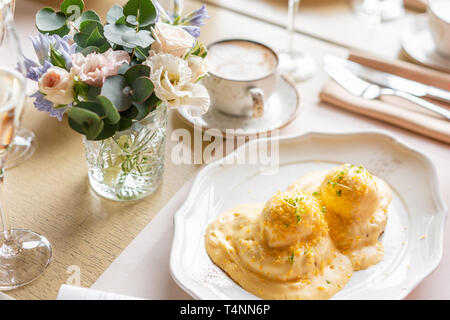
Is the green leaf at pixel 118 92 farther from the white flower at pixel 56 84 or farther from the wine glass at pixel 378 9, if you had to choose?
the wine glass at pixel 378 9

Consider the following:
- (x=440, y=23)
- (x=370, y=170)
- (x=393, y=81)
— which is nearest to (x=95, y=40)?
(x=370, y=170)

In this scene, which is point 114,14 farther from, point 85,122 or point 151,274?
point 151,274

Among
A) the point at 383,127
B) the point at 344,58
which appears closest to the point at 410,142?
the point at 383,127

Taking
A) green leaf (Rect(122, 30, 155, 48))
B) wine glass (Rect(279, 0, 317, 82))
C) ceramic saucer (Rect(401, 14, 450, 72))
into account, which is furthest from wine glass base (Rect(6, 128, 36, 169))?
ceramic saucer (Rect(401, 14, 450, 72))

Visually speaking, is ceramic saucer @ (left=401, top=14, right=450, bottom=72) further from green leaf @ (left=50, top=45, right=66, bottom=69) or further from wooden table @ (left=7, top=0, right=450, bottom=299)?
green leaf @ (left=50, top=45, right=66, bottom=69)

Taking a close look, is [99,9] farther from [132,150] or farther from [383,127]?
[383,127]

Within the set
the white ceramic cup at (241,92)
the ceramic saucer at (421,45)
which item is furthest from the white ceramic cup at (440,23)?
the white ceramic cup at (241,92)

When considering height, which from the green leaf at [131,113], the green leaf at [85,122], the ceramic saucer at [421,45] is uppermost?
the green leaf at [85,122]
